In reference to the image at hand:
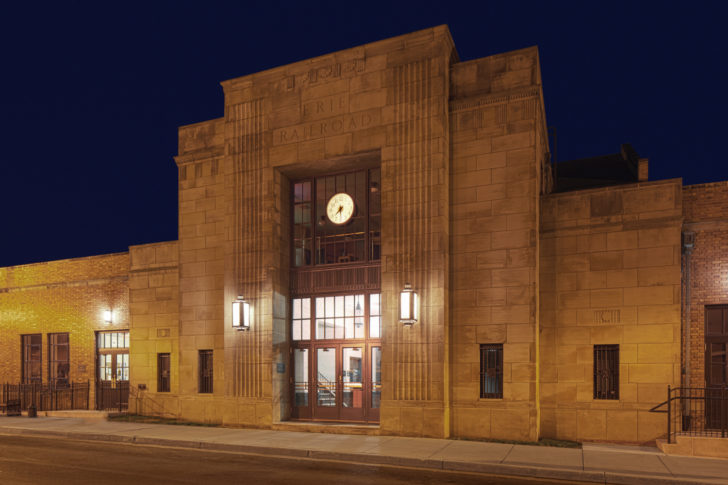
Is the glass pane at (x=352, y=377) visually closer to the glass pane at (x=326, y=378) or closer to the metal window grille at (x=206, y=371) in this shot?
the glass pane at (x=326, y=378)

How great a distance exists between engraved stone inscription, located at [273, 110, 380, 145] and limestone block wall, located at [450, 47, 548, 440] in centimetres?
226

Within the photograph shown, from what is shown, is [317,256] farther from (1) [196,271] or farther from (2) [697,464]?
(2) [697,464]

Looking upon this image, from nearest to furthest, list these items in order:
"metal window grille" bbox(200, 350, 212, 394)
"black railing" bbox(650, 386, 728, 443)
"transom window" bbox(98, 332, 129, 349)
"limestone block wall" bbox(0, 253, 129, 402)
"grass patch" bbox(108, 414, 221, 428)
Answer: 1. "black railing" bbox(650, 386, 728, 443)
2. "grass patch" bbox(108, 414, 221, 428)
3. "metal window grille" bbox(200, 350, 212, 394)
4. "transom window" bbox(98, 332, 129, 349)
5. "limestone block wall" bbox(0, 253, 129, 402)

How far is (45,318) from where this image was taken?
22.3 metres

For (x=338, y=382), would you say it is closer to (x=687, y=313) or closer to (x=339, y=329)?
(x=339, y=329)

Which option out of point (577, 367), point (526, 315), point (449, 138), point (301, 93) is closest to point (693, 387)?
point (577, 367)

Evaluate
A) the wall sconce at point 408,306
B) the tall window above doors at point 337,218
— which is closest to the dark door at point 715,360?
the wall sconce at point 408,306

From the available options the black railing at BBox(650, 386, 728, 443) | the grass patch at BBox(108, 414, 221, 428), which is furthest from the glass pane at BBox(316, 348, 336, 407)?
the black railing at BBox(650, 386, 728, 443)

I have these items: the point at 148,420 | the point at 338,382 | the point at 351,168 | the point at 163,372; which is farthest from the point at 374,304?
the point at 148,420

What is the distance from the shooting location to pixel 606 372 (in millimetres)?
13641

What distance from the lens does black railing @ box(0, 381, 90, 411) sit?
2078 cm

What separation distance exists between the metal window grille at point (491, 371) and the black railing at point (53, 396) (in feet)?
47.5

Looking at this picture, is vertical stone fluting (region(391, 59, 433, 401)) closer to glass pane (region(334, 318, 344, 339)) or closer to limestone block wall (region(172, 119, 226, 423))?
glass pane (region(334, 318, 344, 339))

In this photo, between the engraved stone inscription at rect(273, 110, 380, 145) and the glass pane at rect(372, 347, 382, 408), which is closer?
the glass pane at rect(372, 347, 382, 408)
